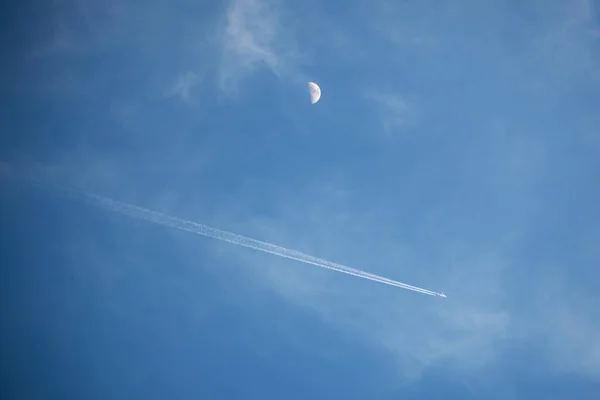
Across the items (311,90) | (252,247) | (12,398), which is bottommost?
(12,398)

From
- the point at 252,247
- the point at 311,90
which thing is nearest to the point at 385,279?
the point at 252,247

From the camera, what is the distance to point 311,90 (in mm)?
59125

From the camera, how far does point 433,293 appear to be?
58.2m

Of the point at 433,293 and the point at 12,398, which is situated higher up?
the point at 433,293

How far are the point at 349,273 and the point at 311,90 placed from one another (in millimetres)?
18704

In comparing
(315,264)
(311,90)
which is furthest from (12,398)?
(311,90)

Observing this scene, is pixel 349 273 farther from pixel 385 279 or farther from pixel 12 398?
pixel 12 398

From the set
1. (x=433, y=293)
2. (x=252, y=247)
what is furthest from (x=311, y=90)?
(x=433, y=293)

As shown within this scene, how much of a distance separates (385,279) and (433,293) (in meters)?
4.96

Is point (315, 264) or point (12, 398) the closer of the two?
point (315, 264)

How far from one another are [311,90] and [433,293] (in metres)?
23.6

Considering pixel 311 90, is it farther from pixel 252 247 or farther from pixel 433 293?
pixel 433 293

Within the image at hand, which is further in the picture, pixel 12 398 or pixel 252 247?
pixel 12 398

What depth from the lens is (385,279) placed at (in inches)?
2291
